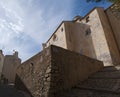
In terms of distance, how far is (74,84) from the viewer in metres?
5.98

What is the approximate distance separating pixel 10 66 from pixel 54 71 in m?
20.9

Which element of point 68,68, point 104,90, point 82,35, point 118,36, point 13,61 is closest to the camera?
point 104,90

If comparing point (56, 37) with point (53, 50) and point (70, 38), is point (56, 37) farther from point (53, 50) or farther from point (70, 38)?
point (53, 50)

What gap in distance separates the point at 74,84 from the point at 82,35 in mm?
12339

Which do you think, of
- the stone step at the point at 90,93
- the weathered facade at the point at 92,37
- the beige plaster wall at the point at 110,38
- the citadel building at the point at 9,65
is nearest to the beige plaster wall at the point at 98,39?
the weathered facade at the point at 92,37

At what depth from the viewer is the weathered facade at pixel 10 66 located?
21.9 metres

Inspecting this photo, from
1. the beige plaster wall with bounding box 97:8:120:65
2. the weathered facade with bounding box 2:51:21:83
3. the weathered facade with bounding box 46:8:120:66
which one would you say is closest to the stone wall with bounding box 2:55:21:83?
the weathered facade with bounding box 2:51:21:83

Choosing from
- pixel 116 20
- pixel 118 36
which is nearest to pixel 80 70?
pixel 118 36

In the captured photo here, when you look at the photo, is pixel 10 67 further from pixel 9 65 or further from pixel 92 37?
pixel 92 37

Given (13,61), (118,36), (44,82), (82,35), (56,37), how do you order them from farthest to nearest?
(13,61) → (56,37) → (82,35) → (118,36) → (44,82)

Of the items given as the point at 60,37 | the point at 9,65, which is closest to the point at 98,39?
the point at 60,37

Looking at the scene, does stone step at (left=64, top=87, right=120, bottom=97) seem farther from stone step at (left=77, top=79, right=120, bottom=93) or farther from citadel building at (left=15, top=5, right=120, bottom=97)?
stone step at (left=77, top=79, right=120, bottom=93)

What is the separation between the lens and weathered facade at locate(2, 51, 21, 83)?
2189cm

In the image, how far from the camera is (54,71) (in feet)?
17.0
